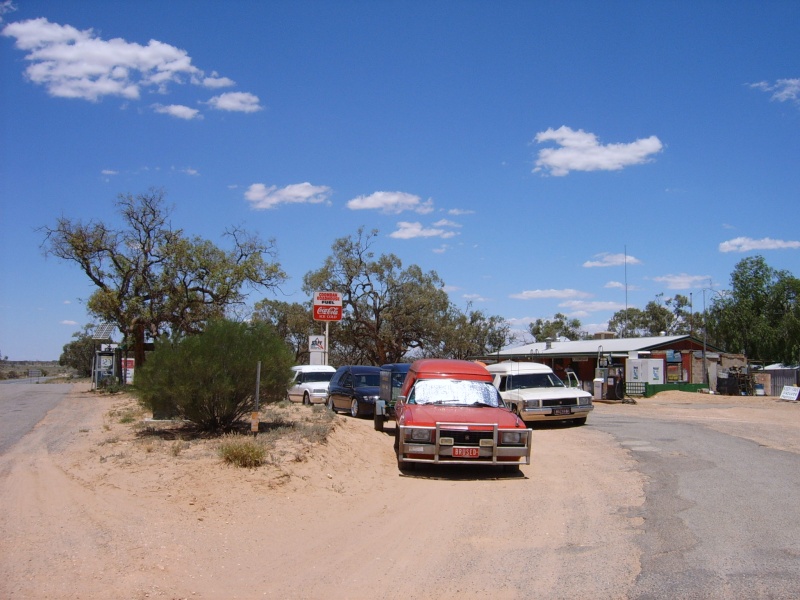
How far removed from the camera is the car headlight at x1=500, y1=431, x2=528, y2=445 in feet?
36.3

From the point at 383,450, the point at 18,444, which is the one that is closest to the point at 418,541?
the point at 383,450

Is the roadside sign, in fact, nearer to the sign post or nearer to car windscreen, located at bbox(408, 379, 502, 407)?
the sign post

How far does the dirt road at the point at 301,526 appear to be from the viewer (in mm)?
6004

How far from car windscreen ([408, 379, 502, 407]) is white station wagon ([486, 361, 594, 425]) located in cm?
539

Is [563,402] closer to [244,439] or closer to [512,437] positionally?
[512,437]

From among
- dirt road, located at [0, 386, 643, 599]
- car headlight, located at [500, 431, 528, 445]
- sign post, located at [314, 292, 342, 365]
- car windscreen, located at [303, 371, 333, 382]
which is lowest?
dirt road, located at [0, 386, 643, 599]

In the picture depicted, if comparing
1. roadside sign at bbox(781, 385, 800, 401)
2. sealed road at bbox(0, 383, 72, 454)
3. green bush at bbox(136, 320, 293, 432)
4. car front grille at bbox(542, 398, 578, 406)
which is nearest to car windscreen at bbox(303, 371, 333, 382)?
sealed road at bbox(0, 383, 72, 454)

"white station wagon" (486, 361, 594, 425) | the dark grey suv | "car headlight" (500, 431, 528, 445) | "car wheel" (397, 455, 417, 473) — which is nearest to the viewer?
"car headlight" (500, 431, 528, 445)

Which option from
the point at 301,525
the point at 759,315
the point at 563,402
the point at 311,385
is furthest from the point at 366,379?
the point at 759,315

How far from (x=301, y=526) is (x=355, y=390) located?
1195 cm

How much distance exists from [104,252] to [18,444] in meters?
21.5

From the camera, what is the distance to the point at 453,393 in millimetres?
12758

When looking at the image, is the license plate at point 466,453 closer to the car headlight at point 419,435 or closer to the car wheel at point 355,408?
the car headlight at point 419,435

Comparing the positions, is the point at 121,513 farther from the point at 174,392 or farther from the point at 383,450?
the point at 383,450
